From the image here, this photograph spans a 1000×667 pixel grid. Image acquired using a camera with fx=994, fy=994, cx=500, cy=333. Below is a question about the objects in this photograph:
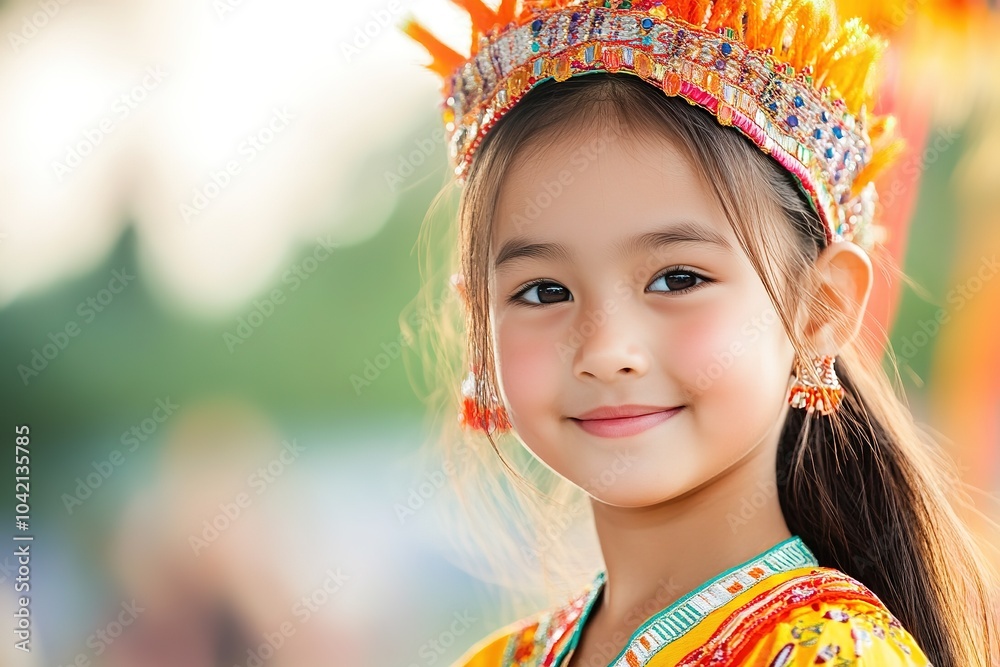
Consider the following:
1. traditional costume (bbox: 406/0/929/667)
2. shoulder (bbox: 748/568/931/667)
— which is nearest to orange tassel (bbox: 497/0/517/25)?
traditional costume (bbox: 406/0/929/667)

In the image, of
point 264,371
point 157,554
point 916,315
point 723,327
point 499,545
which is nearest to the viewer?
point 723,327

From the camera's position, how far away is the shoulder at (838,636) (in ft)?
2.41

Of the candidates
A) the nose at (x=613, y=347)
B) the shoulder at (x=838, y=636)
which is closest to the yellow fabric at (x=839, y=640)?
the shoulder at (x=838, y=636)

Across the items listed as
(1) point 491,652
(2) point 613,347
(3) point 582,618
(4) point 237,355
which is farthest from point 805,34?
(4) point 237,355

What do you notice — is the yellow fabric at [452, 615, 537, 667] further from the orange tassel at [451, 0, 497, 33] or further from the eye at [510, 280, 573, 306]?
the orange tassel at [451, 0, 497, 33]

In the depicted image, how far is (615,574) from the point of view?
39.4 inches

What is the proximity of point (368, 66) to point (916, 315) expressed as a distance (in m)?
1.13

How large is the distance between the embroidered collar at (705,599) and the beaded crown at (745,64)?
306 mm

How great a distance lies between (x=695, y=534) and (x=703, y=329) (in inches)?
8.4

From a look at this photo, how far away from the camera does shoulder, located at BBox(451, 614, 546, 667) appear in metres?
1.09

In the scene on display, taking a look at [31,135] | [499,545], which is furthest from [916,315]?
[31,135]

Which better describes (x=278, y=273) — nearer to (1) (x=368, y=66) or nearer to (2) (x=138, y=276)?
(2) (x=138, y=276)

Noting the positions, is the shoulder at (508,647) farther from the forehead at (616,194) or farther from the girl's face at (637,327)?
A: the forehead at (616,194)

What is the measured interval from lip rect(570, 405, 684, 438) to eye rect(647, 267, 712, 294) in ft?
0.33
